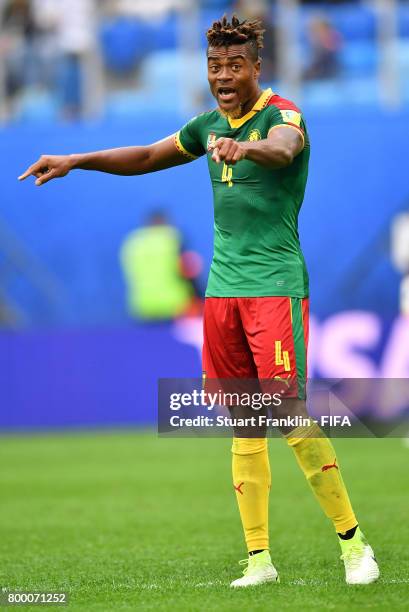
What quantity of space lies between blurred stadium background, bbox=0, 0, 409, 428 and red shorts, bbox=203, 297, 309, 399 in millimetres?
9394

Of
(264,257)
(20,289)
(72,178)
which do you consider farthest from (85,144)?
(264,257)

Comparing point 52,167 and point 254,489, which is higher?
point 52,167

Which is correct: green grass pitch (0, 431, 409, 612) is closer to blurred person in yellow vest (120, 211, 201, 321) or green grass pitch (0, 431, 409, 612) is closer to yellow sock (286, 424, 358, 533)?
yellow sock (286, 424, 358, 533)

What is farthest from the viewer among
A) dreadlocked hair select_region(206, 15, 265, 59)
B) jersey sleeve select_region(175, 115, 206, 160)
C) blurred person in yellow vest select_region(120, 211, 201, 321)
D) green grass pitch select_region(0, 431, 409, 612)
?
blurred person in yellow vest select_region(120, 211, 201, 321)

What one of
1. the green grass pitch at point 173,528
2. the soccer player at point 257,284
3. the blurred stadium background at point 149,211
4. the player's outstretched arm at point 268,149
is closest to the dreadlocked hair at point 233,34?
the soccer player at point 257,284

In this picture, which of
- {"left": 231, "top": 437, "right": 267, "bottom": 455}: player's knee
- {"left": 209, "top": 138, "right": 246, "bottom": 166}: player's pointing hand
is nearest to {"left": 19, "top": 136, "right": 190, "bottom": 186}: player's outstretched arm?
{"left": 209, "top": 138, "right": 246, "bottom": 166}: player's pointing hand

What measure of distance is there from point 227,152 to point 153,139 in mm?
11152

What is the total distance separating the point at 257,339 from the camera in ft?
18.2

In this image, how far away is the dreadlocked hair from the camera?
547cm

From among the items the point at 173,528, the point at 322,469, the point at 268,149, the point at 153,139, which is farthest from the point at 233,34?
the point at 153,139

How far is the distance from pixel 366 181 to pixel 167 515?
8714 millimetres

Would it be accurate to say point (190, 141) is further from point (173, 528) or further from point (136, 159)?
point (173, 528)

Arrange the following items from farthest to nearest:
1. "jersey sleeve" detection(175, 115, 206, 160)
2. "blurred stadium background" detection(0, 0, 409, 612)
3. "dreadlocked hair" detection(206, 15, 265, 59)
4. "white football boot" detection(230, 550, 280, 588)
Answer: "blurred stadium background" detection(0, 0, 409, 612) → "jersey sleeve" detection(175, 115, 206, 160) → "white football boot" detection(230, 550, 280, 588) → "dreadlocked hair" detection(206, 15, 265, 59)

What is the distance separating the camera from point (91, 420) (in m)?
14.7
